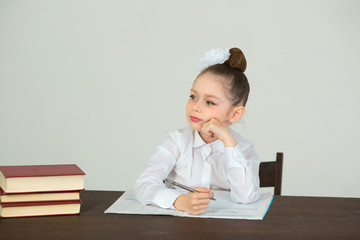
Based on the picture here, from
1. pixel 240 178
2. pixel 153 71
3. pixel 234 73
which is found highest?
pixel 153 71

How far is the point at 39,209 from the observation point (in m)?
1.39

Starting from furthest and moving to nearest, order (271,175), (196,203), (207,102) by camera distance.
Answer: (271,175)
(207,102)
(196,203)

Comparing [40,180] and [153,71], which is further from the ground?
[153,71]

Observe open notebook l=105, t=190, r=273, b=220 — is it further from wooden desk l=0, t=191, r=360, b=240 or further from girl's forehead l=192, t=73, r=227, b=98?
girl's forehead l=192, t=73, r=227, b=98

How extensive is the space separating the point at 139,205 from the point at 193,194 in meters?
0.19

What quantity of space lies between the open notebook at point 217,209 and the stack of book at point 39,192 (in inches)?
4.5

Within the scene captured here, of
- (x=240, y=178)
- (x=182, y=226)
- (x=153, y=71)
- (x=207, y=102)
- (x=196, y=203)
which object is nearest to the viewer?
(x=182, y=226)

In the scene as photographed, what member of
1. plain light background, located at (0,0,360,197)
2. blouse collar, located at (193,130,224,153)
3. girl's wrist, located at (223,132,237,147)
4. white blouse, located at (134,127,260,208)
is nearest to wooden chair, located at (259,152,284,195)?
white blouse, located at (134,127,260,208)

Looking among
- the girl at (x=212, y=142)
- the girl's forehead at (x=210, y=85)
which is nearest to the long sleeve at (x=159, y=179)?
the girl at (x=212, y=142)

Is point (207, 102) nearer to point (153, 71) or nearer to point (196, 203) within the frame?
point (196, 203)

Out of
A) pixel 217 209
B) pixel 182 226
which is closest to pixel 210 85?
pixel 217 209

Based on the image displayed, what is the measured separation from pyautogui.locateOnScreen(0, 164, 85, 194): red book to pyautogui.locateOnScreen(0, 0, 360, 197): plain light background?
254 centimetres

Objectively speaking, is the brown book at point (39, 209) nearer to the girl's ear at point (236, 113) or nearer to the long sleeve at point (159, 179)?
the long sleeve at point (159, 179)

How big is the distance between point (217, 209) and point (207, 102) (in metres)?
0.42
